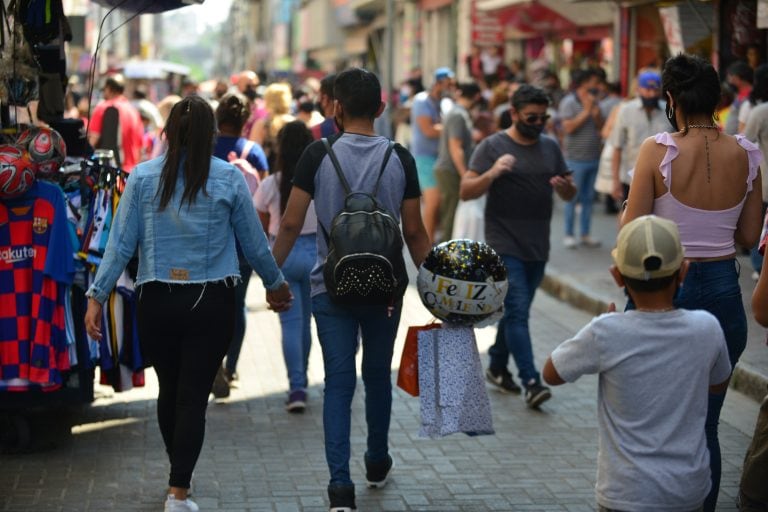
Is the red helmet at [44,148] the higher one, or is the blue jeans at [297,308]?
the red helmet at [44,148]

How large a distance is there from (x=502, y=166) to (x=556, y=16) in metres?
18.8

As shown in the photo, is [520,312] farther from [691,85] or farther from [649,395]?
[649,395]

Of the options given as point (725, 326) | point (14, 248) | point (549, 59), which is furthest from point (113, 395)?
point (549, 59)

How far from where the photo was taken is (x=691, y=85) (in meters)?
5.35

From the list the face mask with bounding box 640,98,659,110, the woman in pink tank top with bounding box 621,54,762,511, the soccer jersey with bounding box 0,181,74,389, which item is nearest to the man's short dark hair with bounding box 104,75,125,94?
the face mask with bounding box 640,98,659,110

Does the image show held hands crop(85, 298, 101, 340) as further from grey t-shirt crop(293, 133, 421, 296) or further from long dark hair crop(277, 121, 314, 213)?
long dark hair crop(277, 121, 314, 213)

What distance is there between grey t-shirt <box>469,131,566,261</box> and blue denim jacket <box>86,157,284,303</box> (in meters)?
2.89

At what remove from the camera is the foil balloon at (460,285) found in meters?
5.74

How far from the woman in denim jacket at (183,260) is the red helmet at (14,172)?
111 cm

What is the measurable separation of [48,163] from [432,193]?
27.3ft

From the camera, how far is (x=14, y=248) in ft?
22.0

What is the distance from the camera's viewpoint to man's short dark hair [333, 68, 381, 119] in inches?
227

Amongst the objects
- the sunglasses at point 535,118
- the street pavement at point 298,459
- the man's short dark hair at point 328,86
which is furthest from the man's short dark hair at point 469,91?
the sunglasses at point 535,118

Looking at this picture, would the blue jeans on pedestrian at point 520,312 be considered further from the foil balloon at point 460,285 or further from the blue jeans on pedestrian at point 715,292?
the blue jeans on pedestrian at point 715,292
